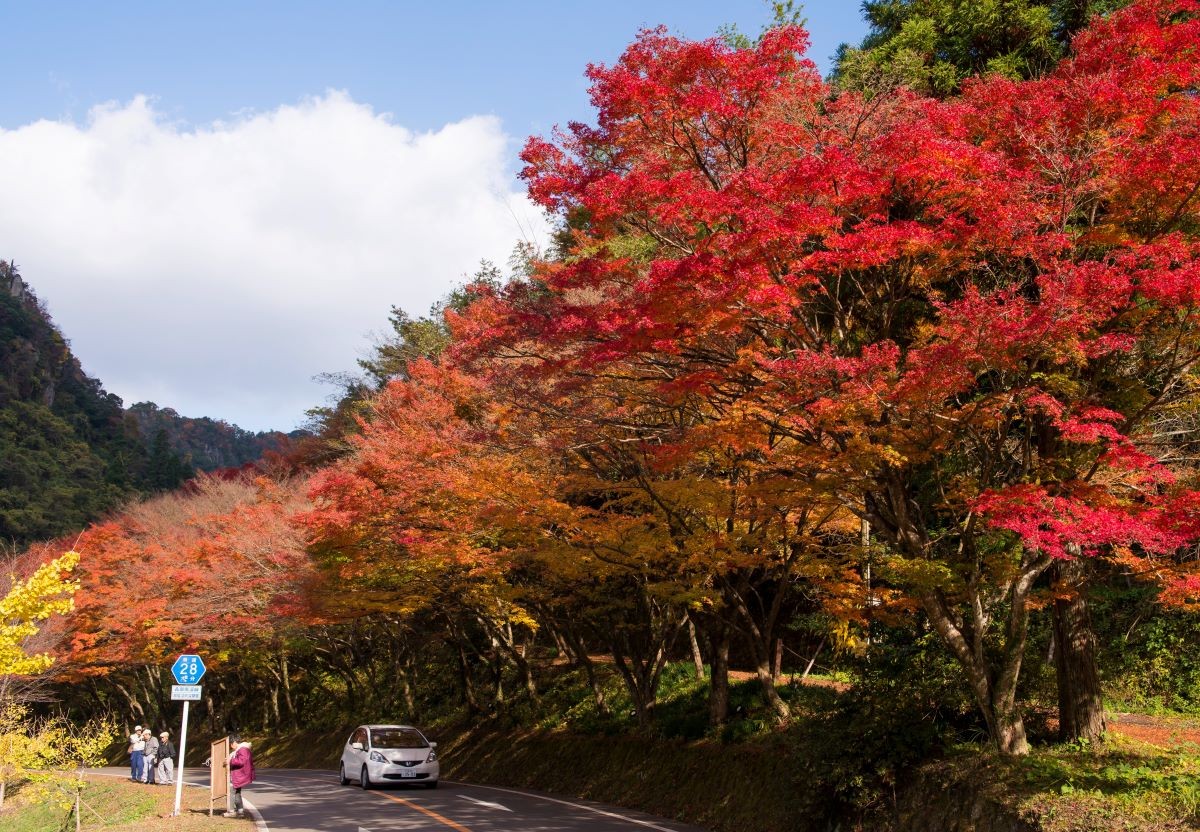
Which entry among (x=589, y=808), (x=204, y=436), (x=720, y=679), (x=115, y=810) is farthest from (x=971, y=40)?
(x=204, y=436)

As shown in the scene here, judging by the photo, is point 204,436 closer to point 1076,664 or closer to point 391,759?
point 391,759

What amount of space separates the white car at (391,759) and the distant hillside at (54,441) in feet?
149

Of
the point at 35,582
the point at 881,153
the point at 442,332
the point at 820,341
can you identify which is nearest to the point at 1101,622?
the point at 820,341

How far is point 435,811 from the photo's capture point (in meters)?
15.6

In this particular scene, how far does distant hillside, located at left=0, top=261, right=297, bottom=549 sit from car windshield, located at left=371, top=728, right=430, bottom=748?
45359 mm

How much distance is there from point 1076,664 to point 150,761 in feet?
79.9

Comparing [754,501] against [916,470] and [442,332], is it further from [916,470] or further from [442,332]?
[442,332]

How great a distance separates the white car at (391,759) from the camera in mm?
19781

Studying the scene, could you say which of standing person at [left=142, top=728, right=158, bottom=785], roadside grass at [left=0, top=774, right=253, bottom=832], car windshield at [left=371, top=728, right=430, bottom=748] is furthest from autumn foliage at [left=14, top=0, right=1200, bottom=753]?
standing person at [left=142, top=728, right=158, bottom=785]

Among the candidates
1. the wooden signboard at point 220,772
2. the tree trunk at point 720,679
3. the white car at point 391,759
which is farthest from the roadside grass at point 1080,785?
the white car at point 391,759

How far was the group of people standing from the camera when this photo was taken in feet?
82.1

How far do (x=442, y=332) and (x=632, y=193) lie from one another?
122 ft

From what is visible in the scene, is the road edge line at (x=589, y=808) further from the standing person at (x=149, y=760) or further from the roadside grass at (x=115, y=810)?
the standing person at (x=149, y=760)

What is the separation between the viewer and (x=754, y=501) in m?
13.8
